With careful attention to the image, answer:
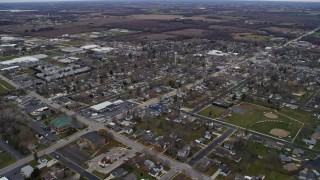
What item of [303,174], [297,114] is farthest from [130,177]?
[297,114]

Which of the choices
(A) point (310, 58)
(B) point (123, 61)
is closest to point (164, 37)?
(B) point (123, 61)

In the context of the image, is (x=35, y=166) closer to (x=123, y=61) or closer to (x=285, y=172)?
(x=285, y=172)

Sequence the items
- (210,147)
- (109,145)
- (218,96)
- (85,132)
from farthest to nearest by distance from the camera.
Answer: (218,96) → (85,132) → (109,145) → (210,147)

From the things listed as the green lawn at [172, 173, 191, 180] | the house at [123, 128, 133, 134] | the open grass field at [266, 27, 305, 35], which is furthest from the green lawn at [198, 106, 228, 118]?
the open grass field at [266, 27, 305, 35]

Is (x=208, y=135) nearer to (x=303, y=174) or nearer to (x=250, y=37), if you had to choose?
(x=303, y=174)

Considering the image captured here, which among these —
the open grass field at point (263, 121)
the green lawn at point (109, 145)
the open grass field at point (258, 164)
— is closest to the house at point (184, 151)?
the open grass field at point (258, 164)

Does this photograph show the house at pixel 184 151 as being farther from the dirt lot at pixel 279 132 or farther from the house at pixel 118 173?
the dirt lot at pixel 279 132

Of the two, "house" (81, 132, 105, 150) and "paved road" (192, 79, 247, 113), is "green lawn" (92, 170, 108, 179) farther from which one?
"paved road" (192, 79, 247, 113)
